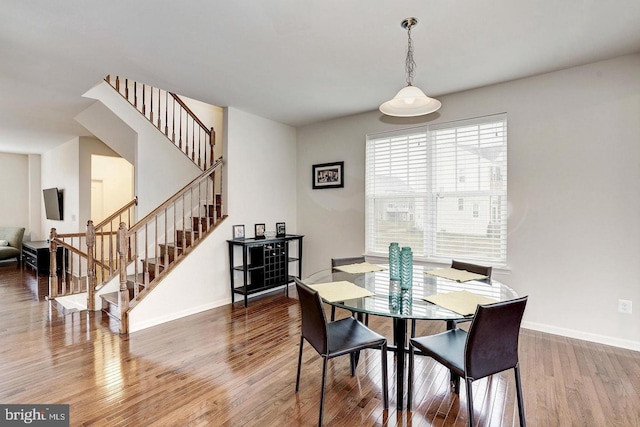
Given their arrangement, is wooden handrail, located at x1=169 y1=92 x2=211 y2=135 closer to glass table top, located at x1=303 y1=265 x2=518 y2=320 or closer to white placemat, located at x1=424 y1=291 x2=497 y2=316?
glass table top, located at x1=303 y1=265 x2=518 y2=320

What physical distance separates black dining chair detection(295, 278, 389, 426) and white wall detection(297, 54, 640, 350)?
2.12m

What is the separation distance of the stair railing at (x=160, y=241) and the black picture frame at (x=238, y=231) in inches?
9.5

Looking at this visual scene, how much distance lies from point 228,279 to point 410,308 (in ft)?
9.86

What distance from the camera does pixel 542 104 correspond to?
318 centimetres

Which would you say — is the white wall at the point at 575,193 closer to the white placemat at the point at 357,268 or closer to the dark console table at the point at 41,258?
the white placemat at the point at 357,268

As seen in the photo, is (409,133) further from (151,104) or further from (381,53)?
(151,104)

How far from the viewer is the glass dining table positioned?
1776 millimetres

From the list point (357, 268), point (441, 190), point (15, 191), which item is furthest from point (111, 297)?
point (15, 191)

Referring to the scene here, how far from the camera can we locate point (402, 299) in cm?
202

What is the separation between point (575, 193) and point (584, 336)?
1348mm

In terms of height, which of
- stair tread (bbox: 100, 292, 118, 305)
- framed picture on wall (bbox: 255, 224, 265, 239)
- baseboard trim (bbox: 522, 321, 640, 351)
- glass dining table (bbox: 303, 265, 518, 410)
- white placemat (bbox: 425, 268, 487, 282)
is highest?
framed picture on wall (bbox: 255, 224, 265, 239)

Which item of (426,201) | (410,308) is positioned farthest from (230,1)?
(426,201)

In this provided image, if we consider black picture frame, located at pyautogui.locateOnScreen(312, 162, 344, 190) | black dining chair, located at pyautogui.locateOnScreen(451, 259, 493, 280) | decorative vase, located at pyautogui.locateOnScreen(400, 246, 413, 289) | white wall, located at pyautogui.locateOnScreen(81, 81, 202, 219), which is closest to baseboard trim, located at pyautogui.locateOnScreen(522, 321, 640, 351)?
black dining chair, located at pyautogui.locateOnScreen(451, 259, 493, 280)

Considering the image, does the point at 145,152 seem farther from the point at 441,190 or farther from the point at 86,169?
the point at 441,190
